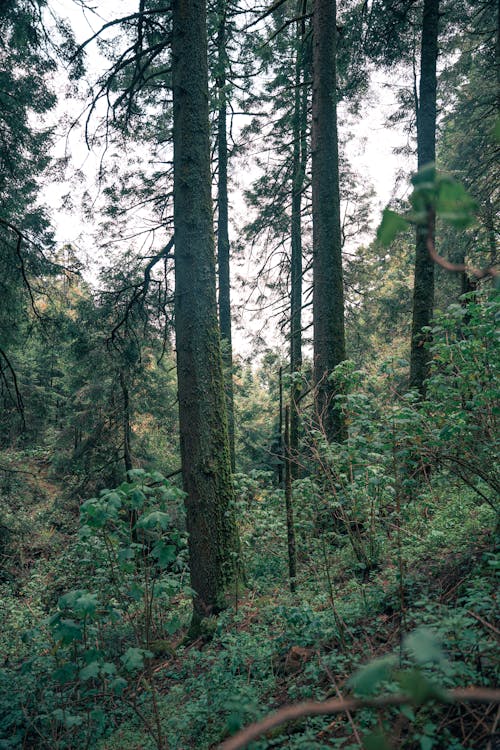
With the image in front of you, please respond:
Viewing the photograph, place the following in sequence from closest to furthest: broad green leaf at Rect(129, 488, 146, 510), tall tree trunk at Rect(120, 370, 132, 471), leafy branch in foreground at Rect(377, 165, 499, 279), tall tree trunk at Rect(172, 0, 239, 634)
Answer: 1. leafy branch in foreground at Rect(377, 165, 499, 279)
2. broad green leaf at Rect(129, 488, 146, 510)
3. tall tree trunk at Rect(172, 0, 239, 634)
4. tall tree trunk at Rect(120, 370, 132, 471)

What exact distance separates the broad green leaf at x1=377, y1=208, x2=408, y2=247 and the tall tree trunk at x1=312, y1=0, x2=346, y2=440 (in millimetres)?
5262

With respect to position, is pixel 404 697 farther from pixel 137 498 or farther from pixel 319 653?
pixel 319 653

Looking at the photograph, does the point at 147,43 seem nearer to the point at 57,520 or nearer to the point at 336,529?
the point at 336,529

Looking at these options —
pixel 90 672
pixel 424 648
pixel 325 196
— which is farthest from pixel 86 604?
pixel 325 196

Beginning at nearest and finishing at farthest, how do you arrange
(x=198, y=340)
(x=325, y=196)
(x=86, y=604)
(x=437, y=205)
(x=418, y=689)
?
(x=418, y=689), (x=437, y=205), (x=86, y=604), (x=198, y=340), (x=325, y=196)

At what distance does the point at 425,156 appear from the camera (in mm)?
8508

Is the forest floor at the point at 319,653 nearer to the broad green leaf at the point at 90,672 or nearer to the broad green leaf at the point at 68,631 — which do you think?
the broad green leaf at the point at 90,672

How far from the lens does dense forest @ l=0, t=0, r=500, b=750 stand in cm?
228

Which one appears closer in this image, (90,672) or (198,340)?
(90,672)

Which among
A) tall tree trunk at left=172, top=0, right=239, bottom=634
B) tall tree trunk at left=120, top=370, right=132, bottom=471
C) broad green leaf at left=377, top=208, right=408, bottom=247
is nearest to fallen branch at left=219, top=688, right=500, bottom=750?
broad green leaf at left=377, top=208, right=408, bottom=247

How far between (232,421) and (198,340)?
Result: 674 centimetres

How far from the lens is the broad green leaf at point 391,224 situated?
89 cm

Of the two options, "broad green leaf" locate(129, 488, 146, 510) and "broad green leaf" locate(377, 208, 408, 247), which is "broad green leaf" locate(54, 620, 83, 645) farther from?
"broad green leaf" locate(377, 208, 408, 247)

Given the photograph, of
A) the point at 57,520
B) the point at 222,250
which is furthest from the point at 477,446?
the point at 57,520
